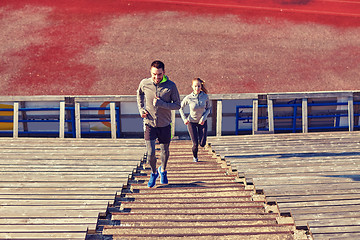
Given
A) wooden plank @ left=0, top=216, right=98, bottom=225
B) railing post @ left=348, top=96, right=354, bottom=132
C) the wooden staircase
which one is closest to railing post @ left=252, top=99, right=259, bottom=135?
railing post @ left=348, top=96, right=354, bottom=132

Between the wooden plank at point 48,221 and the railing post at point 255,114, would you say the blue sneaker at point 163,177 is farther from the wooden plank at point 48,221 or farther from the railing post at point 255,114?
the railing post at point 255,114

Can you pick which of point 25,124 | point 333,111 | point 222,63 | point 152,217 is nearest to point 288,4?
point 222,63

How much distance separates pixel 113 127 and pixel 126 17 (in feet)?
33.6

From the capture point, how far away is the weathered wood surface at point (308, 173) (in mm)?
5180

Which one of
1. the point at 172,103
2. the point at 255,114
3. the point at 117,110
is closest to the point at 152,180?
the point at 172,103

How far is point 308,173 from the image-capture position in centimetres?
684

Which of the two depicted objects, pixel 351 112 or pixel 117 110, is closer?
pixel 351 112

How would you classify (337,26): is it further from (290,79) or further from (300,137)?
(300,137)

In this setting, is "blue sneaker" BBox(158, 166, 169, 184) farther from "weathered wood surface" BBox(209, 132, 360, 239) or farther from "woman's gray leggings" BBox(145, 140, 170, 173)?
"weathered wood surface" BBox(209, 132, 360, 239)

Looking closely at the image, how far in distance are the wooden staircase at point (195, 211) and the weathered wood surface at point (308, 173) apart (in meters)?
0.26

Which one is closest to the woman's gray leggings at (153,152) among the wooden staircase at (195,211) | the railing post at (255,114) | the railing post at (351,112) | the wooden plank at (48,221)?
the wooden staircase at (195,211)

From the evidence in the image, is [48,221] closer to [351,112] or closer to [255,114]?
[255,114]

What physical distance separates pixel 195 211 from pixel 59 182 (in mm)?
2421

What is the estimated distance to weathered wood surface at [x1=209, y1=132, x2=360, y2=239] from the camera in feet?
17.0
